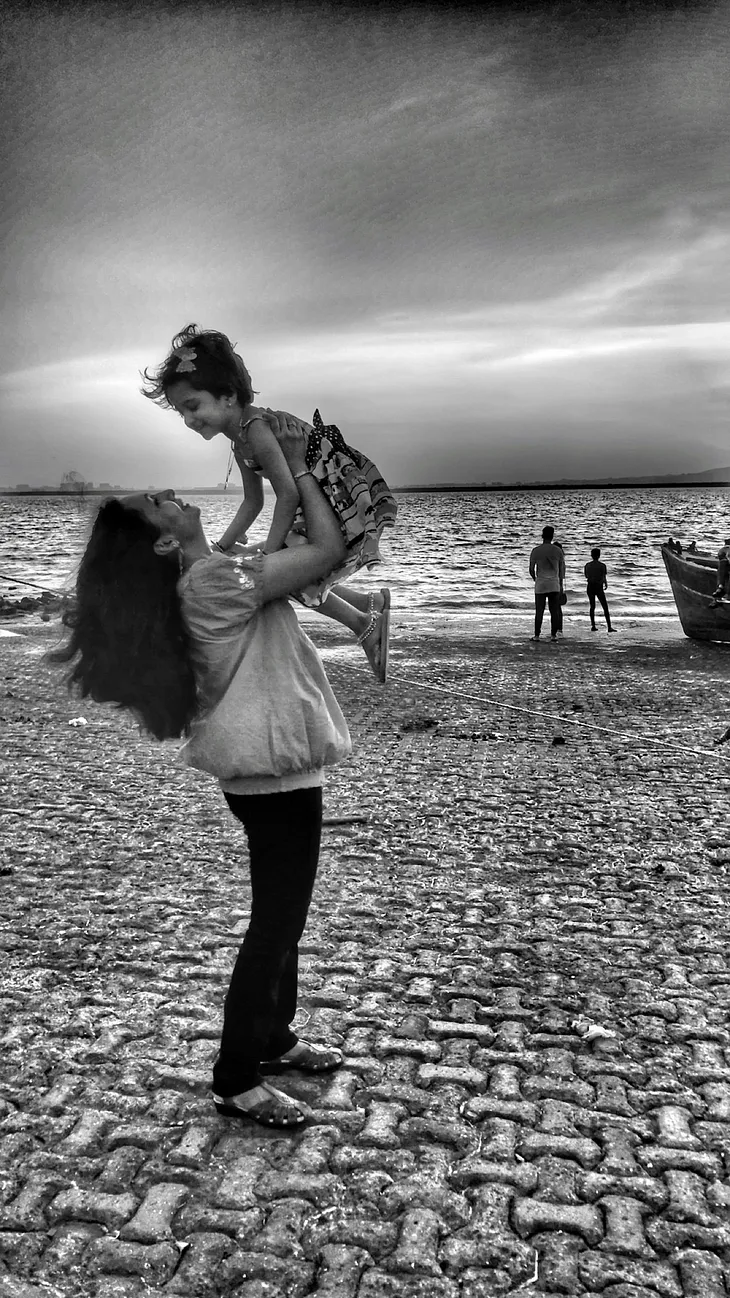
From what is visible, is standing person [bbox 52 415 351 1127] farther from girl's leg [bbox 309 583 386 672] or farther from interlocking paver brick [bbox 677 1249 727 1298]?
interlocking paver brick [bbox 677 1249 727 1298]

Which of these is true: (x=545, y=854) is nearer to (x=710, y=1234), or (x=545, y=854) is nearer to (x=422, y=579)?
(x=710, y=1234)

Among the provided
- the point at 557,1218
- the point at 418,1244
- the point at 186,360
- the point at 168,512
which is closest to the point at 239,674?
the point at 168,512

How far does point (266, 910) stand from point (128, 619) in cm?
100

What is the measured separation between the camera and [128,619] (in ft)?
9.22

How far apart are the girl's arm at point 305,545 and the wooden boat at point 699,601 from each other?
1694 centimetres

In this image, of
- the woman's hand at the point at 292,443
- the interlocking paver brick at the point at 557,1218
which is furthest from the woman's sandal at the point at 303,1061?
the woman's hand at the point at 292,443

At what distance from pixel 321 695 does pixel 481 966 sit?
6.34 ft

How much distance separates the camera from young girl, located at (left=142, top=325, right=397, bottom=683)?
2938mm

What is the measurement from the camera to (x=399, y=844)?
6.27 m

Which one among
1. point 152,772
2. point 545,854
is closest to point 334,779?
point 152,772

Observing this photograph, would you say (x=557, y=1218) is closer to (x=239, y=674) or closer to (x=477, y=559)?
(x=239, y=674)

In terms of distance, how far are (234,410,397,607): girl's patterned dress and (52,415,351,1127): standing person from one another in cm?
4

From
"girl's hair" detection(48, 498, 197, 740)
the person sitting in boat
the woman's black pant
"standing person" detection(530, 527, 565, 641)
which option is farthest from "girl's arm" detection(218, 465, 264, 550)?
the person sitting in boat

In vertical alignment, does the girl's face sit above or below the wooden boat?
above
